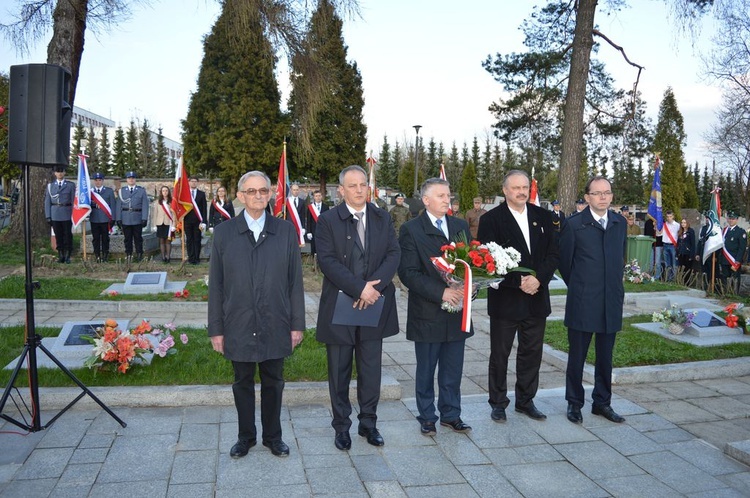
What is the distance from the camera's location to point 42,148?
4316mm

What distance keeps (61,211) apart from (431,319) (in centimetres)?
1166

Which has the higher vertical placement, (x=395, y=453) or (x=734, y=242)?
(x=734, y=242)

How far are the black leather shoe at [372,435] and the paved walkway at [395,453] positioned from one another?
0.05 meters

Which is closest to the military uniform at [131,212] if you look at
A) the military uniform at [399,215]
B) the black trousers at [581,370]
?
the military uniform at [399,215]

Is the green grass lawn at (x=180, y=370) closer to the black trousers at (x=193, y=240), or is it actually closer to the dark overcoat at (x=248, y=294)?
the dark overcoat at (x=248, y=294)

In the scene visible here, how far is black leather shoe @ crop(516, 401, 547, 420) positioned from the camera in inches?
197

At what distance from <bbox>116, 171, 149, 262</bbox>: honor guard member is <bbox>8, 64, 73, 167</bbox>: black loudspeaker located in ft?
Result: 33.1

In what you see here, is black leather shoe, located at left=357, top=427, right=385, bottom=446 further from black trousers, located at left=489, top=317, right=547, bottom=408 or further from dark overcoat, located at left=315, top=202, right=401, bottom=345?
black trousers, located at left=489, top=317, right=547, bottom=408

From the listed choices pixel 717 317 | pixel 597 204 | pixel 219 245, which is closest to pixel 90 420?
pixel 219 245

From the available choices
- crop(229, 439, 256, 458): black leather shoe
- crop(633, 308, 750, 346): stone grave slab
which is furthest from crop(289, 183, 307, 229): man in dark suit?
crop(229, 439, 256, 458): black leather shoe

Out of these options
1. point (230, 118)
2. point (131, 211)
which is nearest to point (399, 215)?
point (131, 211)

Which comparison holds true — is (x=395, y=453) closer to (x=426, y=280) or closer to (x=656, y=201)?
(x=426, y=280)

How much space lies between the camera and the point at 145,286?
10164 mm

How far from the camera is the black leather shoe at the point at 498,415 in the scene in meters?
4.94
